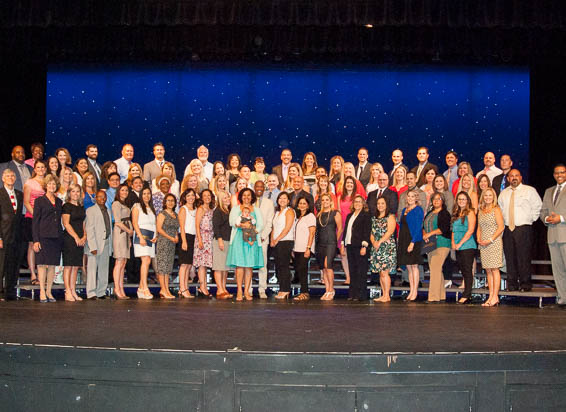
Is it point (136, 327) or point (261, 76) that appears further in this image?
point (261, 76)

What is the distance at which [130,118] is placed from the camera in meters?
12.9

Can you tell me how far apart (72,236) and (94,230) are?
260 mm

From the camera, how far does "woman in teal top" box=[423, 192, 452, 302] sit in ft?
26.1

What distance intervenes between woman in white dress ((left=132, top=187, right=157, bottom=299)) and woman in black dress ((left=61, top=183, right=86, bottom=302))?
657 millimetres

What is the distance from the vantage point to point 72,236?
7.74 m

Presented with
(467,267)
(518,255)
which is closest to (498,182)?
(518,255)

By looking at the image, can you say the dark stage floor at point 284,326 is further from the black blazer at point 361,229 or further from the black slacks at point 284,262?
the black blazer at point 361,229

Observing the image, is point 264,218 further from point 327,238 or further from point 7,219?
point 7,219

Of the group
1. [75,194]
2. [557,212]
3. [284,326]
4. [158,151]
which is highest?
[158,151]

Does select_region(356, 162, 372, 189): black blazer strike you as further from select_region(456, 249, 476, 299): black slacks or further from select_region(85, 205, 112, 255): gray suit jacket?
select_region(85, 205, 112, 255): gray suit jacket

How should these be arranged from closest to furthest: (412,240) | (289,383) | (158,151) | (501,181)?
1. (289,383)
2. (412,240)
3. (501,181)
4. (158,151)

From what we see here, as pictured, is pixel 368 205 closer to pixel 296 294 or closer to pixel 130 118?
pixel 296 294

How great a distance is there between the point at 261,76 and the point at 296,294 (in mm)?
5447

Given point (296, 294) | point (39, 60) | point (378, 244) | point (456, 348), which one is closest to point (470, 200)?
point (378, 244)
